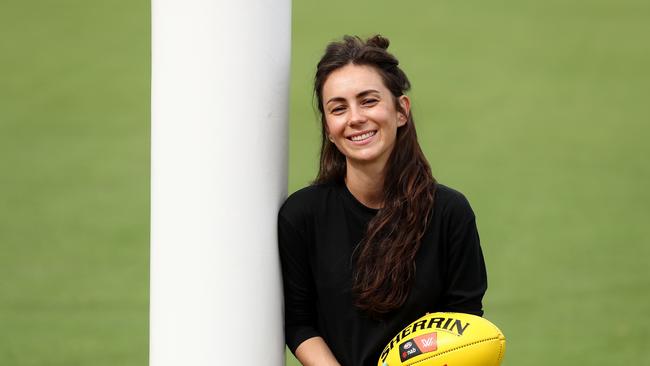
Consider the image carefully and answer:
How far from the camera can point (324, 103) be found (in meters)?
3.12

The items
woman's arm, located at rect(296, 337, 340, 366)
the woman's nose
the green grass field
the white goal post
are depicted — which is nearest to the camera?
the white goal post

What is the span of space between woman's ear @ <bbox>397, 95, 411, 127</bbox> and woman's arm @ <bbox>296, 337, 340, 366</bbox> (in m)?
0.66

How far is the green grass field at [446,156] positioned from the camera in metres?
6.15

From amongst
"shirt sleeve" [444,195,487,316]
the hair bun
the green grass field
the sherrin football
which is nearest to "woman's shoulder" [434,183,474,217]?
"shirt sleeve" [444,195,487,316]

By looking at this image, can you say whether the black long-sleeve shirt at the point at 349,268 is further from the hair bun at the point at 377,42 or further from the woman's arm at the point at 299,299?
the hair bun at the point at 377,42

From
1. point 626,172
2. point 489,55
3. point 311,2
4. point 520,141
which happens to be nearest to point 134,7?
Result: point 311,2

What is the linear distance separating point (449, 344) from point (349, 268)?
39cm

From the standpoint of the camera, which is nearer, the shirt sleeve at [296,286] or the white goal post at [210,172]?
the white goal post at [210,172]

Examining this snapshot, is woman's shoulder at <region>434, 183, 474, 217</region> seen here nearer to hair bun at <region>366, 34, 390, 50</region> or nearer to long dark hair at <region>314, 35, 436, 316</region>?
long dark hair at <region>314, 35, 436, 316</region>

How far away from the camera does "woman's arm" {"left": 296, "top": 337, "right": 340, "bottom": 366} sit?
313 cm

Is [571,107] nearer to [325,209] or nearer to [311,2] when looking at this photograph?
[311,2]

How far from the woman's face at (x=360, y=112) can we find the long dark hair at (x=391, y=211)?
0.03 meters

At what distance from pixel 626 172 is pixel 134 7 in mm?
5258

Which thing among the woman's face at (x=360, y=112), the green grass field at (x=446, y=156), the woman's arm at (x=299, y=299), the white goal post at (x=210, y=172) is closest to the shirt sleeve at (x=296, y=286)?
the woman's arm at (x=299, y=299)
